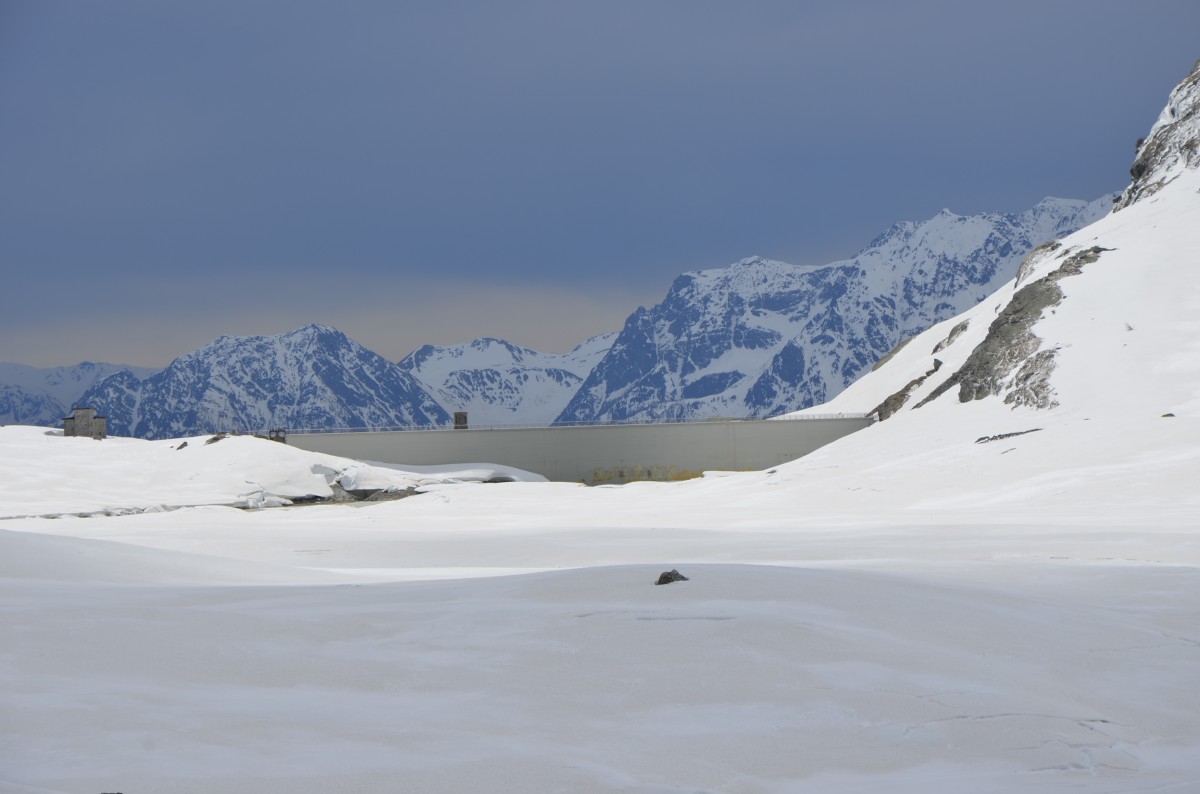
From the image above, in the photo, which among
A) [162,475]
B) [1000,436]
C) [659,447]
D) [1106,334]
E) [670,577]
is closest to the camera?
[670,577]

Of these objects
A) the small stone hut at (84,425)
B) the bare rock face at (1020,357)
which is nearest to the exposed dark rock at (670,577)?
the bare rock face at (1020,357)

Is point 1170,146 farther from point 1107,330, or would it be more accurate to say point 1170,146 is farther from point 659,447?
point 659,447

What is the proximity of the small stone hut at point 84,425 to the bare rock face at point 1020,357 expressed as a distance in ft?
169

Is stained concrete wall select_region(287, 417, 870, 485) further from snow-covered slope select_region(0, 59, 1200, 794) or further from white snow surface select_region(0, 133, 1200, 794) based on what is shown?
white snow surface select_region(0, 133, 1200, 794)

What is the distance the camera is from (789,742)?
755 centimetres

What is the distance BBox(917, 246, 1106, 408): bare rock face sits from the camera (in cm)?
5025

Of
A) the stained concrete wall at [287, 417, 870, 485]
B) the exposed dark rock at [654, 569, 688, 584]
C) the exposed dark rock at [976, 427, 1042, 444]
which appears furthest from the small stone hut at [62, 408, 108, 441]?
the exposed dark rock at [654, 569, 688, 584]

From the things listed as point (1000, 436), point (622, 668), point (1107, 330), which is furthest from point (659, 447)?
point (622, 668)

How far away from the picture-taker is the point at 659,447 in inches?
2908

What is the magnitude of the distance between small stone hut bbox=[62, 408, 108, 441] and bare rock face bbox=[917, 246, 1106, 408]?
51432 millimetres

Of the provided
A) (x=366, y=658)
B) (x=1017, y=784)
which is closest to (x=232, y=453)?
(x=366, y=658)

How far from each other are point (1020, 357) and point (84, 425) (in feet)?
184

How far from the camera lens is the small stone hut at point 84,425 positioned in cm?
6900

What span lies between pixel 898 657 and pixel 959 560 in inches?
385
